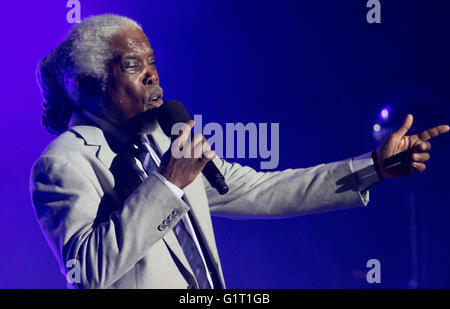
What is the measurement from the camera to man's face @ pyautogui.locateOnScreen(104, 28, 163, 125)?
174 centimetres

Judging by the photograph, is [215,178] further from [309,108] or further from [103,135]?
[309,108]

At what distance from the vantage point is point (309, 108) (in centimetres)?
295

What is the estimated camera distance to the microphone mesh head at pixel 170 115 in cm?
159

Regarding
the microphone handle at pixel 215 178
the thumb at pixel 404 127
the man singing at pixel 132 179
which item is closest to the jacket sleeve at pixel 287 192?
the man singing at pixel 132 179

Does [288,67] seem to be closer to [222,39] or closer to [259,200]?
[222,39]

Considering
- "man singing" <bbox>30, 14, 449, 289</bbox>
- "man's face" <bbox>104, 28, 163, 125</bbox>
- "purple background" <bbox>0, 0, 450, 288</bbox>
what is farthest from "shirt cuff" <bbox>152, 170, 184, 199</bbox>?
"purple background" <bbox>0, 0, 450, 288</bbox>

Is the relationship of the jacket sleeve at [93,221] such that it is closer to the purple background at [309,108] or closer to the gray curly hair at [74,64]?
the gray curly hair at [74,64]

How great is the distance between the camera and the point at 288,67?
2896 millimetres

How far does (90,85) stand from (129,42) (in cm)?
17

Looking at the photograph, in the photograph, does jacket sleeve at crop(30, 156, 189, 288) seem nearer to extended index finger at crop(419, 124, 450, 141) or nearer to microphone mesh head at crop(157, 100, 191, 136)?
microphone mesh head at crop(157, 100, 191, 136)

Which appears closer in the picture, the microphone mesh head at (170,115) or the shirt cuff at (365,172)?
the microphone mesh head at (170,115)

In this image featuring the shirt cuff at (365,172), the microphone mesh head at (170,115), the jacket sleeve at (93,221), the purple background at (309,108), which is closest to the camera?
the jacket sleeve at (93,221)

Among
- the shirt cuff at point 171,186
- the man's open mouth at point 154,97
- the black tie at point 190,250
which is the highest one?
the man's open mouth at point 154,97
